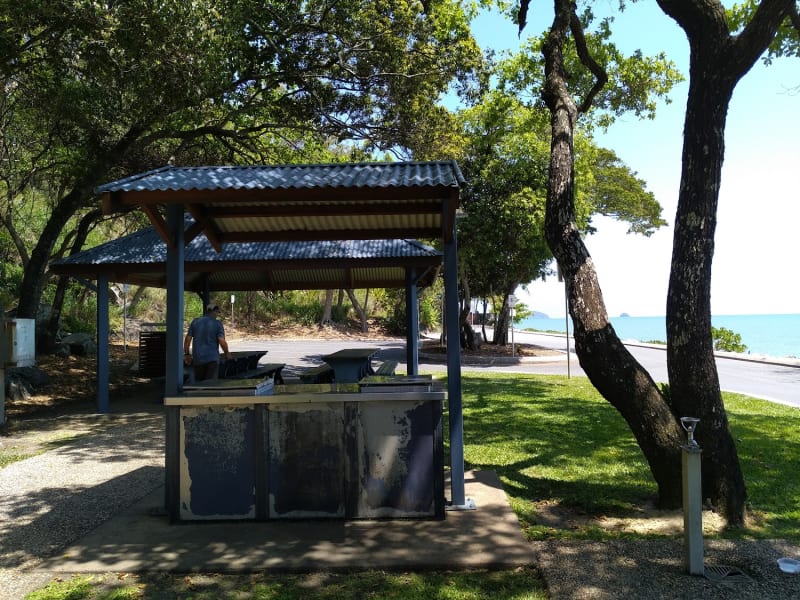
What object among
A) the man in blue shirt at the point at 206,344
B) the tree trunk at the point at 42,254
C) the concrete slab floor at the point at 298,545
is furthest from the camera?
the tree trunk at the point at 42,254

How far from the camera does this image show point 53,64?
1090cm

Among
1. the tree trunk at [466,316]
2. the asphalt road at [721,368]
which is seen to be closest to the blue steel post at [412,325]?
the asphalt road at [721,368]

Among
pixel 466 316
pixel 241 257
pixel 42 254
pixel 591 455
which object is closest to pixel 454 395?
pixel 591 455

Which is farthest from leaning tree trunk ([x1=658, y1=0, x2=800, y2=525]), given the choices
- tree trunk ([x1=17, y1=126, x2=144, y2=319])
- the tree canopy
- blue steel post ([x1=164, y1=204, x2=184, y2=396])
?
tree trunk ([x1=17, y1=126, x2=144, y2=319])

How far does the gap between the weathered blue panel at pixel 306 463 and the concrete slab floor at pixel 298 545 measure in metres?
0.13

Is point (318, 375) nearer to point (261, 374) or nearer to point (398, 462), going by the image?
point (261, 374)

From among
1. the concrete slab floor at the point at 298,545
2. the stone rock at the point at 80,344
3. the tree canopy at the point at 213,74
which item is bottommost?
the concrete slab floor at the point at 298,545

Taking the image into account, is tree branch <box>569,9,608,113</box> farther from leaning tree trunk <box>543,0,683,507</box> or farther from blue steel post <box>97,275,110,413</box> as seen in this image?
blue steel post <box>97,275,110,413</box>

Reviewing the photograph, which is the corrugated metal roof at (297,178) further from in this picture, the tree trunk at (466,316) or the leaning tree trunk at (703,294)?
the tree trunk at (466,316)

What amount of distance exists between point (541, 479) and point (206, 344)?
5466 millimetres

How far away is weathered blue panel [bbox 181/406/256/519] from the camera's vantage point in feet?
16.2

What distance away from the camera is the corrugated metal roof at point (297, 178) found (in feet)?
16.3

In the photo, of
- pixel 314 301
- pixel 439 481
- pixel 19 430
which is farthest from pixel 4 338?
pixel 314 301

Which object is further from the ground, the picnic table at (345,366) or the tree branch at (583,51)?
the tree branch at (583,51)
